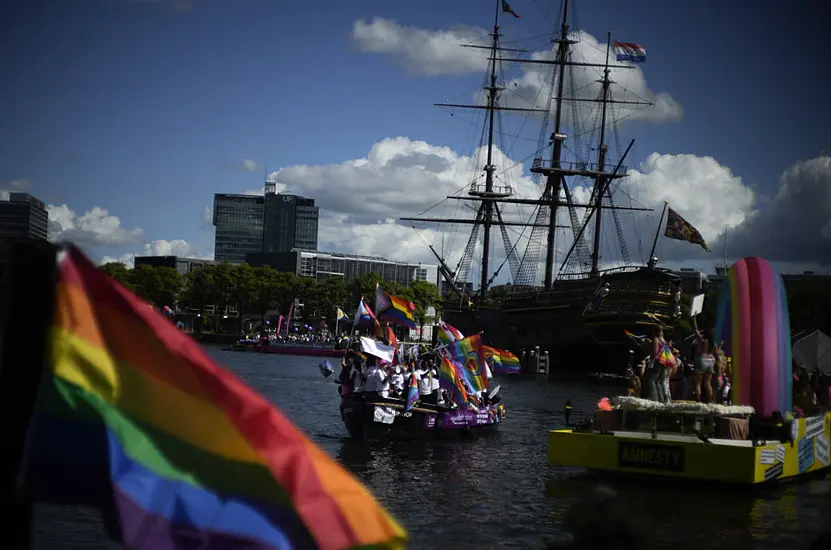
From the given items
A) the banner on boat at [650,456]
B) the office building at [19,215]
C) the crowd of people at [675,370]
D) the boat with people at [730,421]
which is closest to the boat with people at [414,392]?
the crowd of people at [675,370]

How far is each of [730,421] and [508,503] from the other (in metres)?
5.03

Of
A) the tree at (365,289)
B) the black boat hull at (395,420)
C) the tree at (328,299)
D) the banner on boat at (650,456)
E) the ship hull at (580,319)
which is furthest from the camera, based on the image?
the tree at (328,299)

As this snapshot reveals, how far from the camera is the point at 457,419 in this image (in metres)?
33.3

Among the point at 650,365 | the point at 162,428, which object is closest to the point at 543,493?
the point at 650,365

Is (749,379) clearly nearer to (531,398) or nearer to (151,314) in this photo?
(151,314)

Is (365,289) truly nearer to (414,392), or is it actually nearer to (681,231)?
(681,231)

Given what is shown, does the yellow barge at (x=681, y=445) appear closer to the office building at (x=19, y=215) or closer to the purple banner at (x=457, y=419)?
the purple banner at (x=457, y=419)

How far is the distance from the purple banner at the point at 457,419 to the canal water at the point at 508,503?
0.56 meters

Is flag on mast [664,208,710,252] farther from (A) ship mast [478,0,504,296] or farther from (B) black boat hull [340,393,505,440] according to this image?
(A) ship mast [478,0,504,296]

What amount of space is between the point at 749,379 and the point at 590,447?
12.2 ft

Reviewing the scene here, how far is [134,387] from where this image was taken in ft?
17.3

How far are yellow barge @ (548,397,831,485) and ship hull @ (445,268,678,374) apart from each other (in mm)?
55844

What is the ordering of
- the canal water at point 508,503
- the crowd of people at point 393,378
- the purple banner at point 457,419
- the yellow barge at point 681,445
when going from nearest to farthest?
the canal water at point 508,503 → the yellow barge at point 681,445 → the crowd of people at point 393,378 → the purple banner at point 457,419

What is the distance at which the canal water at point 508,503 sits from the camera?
18312 mm
